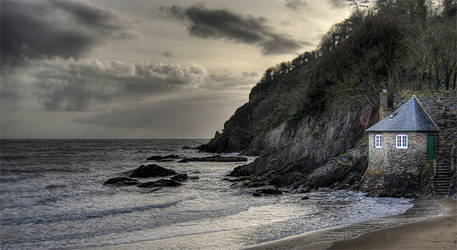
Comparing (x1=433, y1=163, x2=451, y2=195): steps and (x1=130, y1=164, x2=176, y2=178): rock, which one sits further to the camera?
(x1=130, y1=164, x2=176, y2=178): rock

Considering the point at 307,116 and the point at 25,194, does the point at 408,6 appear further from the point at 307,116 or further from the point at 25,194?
the point at 25,194

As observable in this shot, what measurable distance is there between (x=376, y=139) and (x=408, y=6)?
30631mm

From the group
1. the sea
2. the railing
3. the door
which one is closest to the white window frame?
the door

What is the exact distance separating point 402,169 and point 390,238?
11095 millimetres

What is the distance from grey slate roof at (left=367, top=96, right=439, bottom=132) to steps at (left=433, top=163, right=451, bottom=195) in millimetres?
2361

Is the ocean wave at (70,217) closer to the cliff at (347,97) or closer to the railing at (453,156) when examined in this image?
the cliff at (347,97)

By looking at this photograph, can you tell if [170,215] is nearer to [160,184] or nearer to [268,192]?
[268,192]

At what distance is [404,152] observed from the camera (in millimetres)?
24219

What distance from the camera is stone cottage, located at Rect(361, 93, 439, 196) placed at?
23875 mm

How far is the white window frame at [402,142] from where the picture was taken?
79.3ft

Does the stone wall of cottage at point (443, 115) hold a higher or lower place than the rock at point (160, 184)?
higher

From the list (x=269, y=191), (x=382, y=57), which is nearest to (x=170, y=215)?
(x=269, y=191)

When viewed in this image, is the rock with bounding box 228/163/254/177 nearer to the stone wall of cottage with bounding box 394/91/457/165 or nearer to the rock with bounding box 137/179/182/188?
the rock with bounding box 137/179/182/188

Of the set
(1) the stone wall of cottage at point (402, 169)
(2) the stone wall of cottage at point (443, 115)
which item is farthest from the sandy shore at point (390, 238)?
(2) the stone wall of cottage at point (443, 115)
